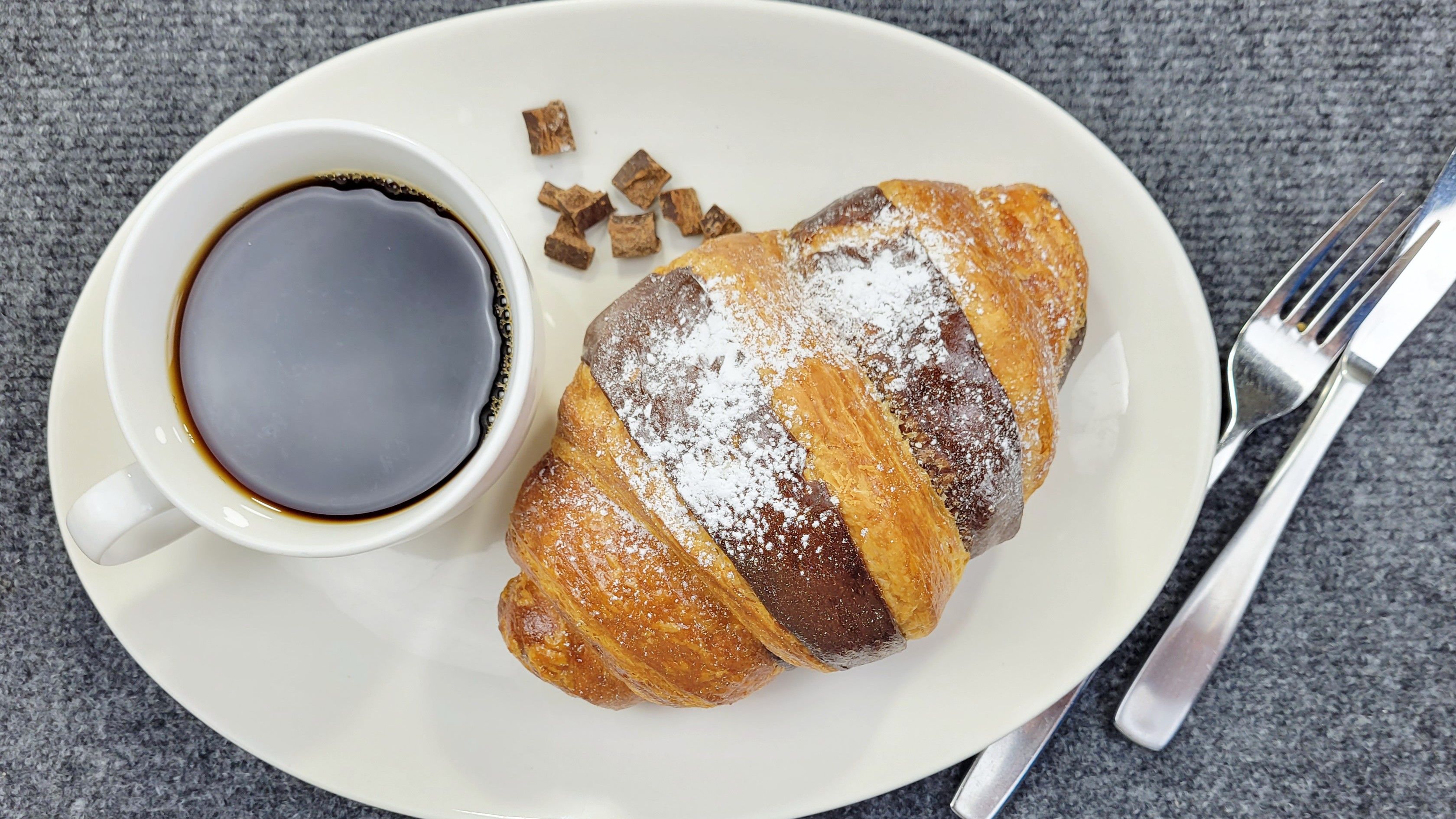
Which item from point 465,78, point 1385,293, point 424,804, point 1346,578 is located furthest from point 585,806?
point 1385,293

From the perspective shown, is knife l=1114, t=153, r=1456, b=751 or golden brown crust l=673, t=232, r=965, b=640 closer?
golden brown crust l=673, t=232, r=965, b=640

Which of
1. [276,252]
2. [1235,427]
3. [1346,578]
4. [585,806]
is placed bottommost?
[585,806]

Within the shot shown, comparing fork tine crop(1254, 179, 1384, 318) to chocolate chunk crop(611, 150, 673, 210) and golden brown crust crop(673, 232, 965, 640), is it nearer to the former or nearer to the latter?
golden brown crust crop(673, 232, 965, 640)

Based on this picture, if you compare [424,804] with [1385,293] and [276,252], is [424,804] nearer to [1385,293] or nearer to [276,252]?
[276,252]

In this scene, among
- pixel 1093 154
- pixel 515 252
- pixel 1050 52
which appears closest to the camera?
pixel 515 252

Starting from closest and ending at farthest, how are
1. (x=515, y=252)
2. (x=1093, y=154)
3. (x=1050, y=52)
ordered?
(x=515, y=252)
(x=1093, y=154)
(x=1050, y=52)

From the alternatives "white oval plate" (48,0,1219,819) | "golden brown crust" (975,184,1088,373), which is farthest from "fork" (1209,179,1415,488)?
"golden brown crust" (975,184,1088,373)

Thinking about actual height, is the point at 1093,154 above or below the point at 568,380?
above

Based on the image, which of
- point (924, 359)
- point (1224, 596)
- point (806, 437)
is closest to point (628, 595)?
point (806, 437)
